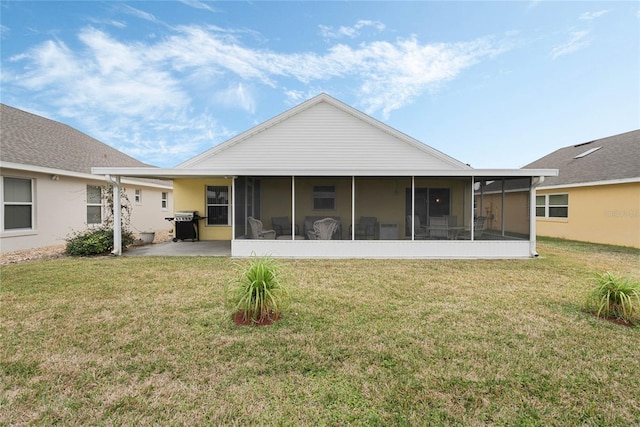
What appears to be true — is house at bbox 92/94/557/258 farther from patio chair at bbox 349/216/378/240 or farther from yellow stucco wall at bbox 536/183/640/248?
yellow stucco wall at bbox 536/183/640/248

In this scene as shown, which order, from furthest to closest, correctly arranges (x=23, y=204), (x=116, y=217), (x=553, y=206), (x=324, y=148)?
(x=553, y=206) → (x=324, y=148) → (x=23, y=204) → (x=116, y=217)

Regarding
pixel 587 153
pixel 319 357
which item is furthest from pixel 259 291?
pixel 587 153

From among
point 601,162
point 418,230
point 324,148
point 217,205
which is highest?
point 324,148

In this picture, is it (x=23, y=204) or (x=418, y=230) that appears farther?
(x=23, y=204)

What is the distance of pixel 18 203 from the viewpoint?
916 centimetres

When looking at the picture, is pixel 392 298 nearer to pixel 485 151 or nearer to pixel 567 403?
pixel 567 403

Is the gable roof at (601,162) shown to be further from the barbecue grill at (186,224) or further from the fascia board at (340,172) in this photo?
the barbecue grill at (186,224)

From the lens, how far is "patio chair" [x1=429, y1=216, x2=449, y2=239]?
8938 mm

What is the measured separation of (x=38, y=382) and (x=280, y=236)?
7.15 m

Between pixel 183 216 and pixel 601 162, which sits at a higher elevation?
pixel 601 162

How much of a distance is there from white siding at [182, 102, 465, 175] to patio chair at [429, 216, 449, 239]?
105 inches

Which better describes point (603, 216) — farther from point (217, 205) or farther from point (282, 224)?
point (217, 205)

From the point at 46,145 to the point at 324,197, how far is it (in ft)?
35.8

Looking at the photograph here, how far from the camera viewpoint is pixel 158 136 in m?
16.0
